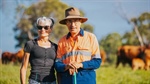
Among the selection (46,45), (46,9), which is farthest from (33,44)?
(46,9)

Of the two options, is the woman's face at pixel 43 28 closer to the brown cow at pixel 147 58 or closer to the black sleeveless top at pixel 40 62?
the black sleeveless top at pixel 40 62

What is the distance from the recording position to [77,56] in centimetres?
388

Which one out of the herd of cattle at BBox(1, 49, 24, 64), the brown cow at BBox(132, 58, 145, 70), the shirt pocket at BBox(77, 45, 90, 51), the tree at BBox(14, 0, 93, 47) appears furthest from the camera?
the tree at BBox(14, 0, 93, 47)

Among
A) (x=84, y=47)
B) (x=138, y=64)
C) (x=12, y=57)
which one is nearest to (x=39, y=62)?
(x=84, y=47)

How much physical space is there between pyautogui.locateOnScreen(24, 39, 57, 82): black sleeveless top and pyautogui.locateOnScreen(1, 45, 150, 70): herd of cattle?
12.4 meters

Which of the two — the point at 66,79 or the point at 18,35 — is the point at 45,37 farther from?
the point at 18,35

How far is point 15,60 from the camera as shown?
1795 cm

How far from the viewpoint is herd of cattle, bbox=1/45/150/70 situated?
16578mm

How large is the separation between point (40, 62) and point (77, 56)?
46cm

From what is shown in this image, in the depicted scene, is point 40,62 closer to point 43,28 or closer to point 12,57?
point 43,28

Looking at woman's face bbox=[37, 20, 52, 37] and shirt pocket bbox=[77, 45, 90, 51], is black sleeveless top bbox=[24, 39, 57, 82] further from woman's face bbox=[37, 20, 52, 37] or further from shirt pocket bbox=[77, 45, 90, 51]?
shirt pocket bbox=[77, 45, 90, 51]

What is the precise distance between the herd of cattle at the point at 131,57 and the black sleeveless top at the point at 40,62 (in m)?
12.4

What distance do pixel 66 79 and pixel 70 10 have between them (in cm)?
83

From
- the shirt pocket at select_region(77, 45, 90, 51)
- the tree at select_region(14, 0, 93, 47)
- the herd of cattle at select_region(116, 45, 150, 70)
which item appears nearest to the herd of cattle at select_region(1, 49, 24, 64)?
the herd of cattle at select_region(116, 45, 150, 70)
